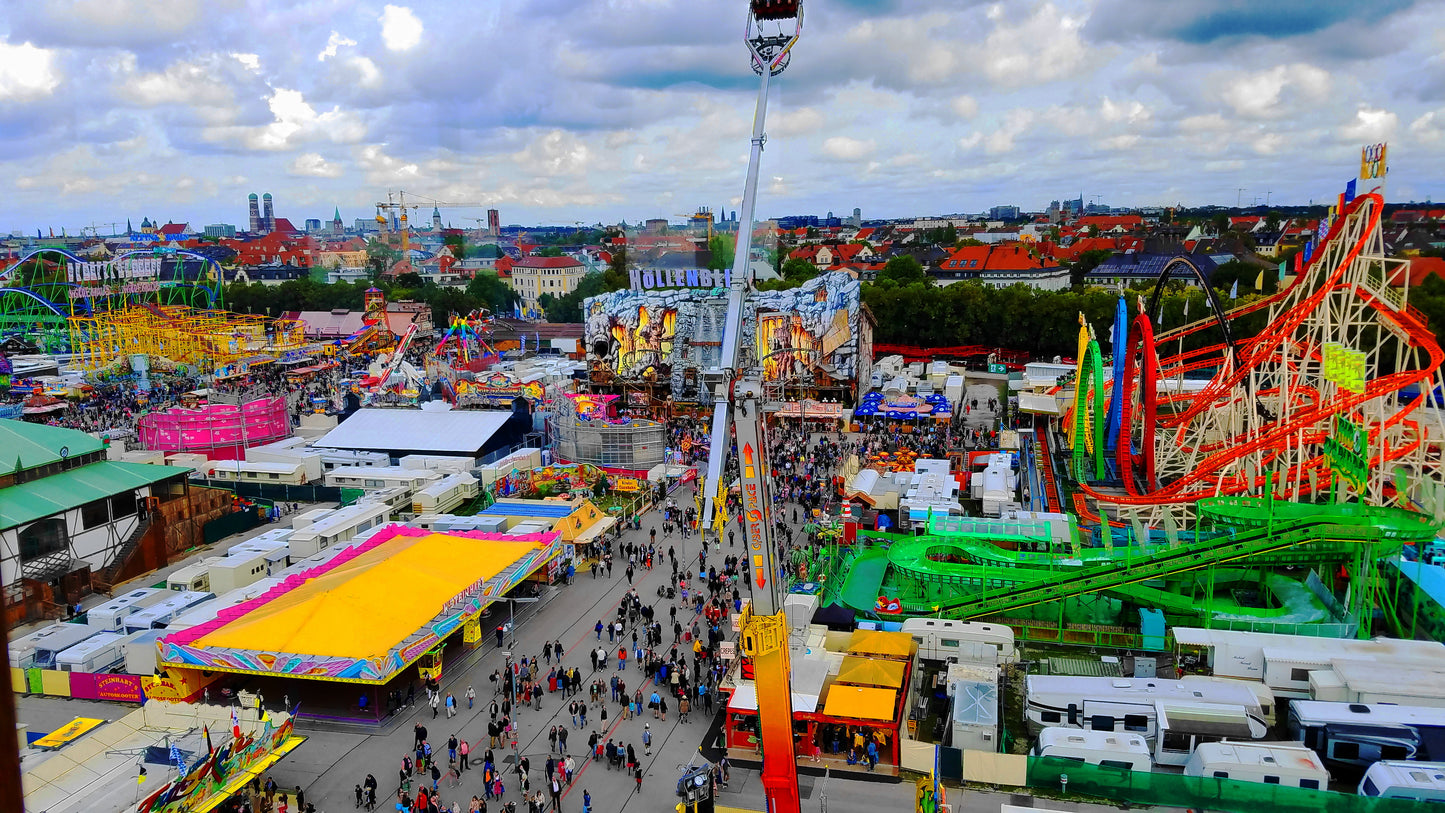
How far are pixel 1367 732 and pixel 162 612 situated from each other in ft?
73.2

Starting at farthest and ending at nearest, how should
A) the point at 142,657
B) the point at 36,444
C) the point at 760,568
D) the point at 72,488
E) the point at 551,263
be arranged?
the point at 551,263 → the point at 36,444 → the point at 72,488 → the point at 142,657 → the point at 760,568

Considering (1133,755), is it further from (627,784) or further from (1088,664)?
(627,784)

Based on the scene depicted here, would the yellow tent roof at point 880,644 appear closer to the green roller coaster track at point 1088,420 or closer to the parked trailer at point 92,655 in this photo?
the green roller coaster track at point 1088,420

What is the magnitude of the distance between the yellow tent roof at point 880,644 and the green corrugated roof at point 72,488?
1778 centimetres

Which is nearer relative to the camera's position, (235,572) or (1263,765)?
(1263,765)

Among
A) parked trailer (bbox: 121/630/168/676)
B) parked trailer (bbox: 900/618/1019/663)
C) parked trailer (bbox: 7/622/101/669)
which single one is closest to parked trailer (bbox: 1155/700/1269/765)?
parked trailer (bbox: 900/618/1019/663)

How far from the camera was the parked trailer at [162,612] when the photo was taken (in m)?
20.4

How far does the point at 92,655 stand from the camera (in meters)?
18.9

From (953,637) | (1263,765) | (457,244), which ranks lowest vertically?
(1263,765)

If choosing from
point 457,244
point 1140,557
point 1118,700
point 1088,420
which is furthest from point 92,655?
point 457,244

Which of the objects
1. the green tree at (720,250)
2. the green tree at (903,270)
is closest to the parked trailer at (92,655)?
the green tree at (720,250)

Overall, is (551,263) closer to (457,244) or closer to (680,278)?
(457,244)

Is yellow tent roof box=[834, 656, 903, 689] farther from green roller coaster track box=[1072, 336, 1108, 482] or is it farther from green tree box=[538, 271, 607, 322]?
green tree box=[538, 271, 607, 322]

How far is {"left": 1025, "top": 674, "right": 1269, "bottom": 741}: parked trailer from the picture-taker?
1603cm
